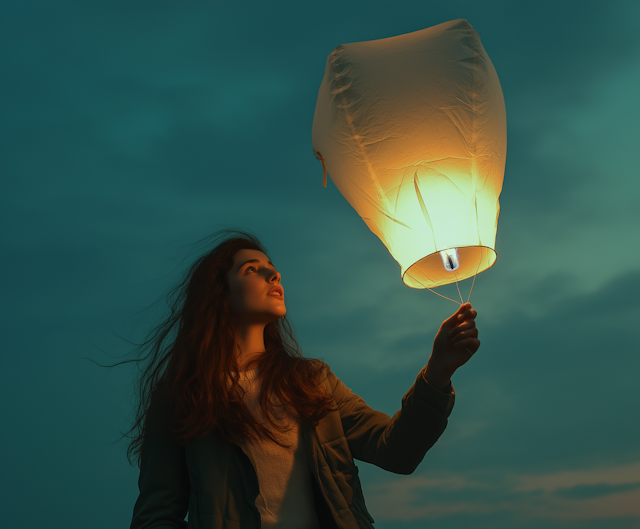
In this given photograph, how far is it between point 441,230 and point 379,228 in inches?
12.6

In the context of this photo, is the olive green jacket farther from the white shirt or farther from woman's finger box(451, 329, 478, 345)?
woman's finger box(451, 329, 478, 345)

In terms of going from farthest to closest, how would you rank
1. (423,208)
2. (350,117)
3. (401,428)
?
(401,428) → (350,117) → (423,208)

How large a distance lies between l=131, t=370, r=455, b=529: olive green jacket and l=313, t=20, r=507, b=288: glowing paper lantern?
60cm

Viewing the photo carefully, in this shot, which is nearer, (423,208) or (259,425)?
(423,208)

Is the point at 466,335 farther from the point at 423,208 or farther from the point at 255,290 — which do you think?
the point at 255,290

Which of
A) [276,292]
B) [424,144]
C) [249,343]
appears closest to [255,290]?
[276,292]

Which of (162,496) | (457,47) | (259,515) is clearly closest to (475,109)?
(457,47)

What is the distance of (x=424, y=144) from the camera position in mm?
2090

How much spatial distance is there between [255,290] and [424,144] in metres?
1.28

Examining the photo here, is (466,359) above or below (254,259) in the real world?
below

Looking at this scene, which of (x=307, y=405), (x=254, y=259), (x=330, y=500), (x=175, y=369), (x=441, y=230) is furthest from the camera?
(x=254, y=259)

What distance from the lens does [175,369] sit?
2.88m

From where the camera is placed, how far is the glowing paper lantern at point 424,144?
6.82 feet

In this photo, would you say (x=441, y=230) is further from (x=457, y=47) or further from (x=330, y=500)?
(x=330, y=500)
